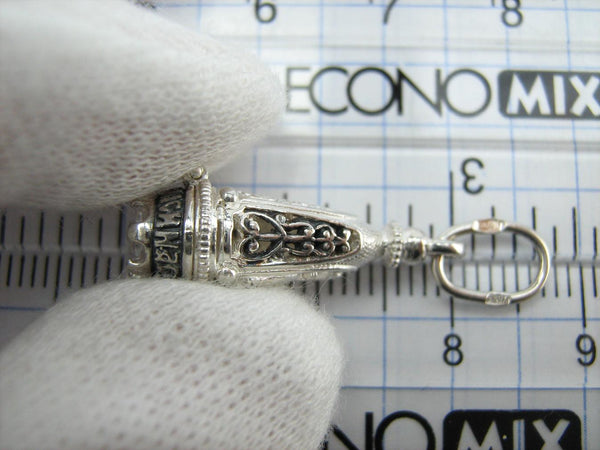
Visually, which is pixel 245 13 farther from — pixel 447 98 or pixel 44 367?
pixel 44 367

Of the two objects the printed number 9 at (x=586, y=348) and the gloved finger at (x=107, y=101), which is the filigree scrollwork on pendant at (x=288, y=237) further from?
the printed number 9 at (x=586, y=348)

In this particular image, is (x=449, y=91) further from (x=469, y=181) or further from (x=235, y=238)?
(x=235, y=238)

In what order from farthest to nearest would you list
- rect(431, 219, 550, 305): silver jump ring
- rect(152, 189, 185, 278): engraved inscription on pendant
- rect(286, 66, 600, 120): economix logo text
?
rect(286, 66, 600, 120): economix logo text → rect(431, 219, 550, 305): silver jump ring → rect(152, 189, 185, 278): engraved inscription on pendant

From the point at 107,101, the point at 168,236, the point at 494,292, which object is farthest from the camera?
the point at 494,292

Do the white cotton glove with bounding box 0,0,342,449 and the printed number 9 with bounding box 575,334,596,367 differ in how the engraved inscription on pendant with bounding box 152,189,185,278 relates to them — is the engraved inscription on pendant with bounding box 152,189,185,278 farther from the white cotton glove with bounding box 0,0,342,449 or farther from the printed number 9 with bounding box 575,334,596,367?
the printed number 9 with bounding box 575,334,596,367

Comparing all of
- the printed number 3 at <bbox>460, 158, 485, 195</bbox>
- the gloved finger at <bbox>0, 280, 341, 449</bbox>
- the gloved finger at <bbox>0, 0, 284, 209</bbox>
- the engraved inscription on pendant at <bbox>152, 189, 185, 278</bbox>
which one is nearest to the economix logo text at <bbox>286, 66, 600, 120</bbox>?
the printed number 3 at <bbox>460, 158, 485, 195</bbox>

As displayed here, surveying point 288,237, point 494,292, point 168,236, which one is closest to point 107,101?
point 168,236

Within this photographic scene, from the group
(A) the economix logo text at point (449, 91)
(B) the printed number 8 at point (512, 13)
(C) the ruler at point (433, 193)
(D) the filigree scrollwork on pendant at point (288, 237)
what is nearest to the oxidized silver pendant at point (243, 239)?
(D) the filigree scrollwork on pendant at point (288, 237)
